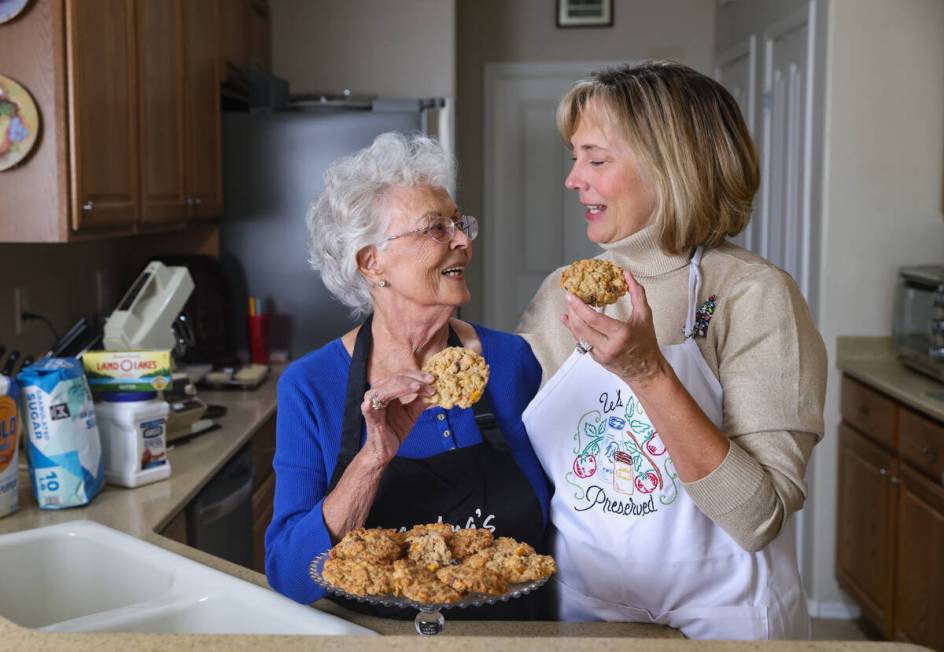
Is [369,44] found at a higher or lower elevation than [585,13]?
lower

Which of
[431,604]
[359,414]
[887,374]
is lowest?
Result: [887,374]

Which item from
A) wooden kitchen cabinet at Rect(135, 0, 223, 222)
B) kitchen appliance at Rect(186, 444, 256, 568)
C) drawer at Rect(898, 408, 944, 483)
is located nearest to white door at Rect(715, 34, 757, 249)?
drawer at Rect(898, 408, 944, 483)

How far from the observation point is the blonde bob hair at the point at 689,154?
160 centimetres

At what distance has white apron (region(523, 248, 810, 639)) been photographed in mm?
1546

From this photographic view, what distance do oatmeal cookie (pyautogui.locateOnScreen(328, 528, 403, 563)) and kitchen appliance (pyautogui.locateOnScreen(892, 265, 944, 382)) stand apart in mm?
2447

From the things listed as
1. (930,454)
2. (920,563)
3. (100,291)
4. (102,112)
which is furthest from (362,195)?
(920,563)

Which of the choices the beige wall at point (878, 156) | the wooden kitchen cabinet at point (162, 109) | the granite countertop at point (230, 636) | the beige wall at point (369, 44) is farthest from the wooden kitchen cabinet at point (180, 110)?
the beige wall at point (878, 156)

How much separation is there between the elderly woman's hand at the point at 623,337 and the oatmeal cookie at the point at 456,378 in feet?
0.47

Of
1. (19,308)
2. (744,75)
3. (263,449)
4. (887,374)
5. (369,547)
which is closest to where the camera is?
(369,547)

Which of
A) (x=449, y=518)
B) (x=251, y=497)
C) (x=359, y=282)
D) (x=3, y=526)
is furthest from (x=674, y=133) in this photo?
(x=251, y=497)

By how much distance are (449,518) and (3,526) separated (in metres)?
0.90

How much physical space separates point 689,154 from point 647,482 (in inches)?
19.9

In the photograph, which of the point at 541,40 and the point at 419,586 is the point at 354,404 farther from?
the point at 541,40

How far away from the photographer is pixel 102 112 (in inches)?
102
